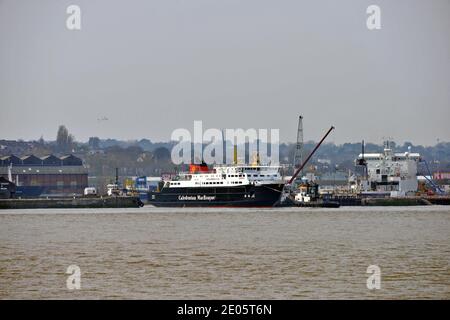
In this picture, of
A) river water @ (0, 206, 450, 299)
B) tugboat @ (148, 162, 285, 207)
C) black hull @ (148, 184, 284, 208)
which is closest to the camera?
river water @ (0, 206, 450, 299)

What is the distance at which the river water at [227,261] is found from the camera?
3353 cm

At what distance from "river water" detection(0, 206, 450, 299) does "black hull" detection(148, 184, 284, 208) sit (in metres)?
42.4

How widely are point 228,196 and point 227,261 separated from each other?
6975 cm

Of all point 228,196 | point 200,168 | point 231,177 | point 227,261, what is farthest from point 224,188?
point 227,261

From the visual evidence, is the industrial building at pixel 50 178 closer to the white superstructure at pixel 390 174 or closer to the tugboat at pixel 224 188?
the white superstructure at pixel 390 174

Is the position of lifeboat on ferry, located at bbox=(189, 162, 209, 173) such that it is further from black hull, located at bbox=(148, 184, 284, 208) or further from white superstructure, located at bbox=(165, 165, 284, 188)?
black hull, located at bbox=(148, 184, 284, 208)

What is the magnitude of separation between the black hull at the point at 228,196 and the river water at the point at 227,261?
42384 mm

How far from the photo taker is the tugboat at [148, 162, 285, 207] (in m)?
112

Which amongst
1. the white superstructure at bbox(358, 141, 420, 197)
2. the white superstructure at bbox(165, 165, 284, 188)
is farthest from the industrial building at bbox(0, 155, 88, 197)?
the white superstructure at bbox(165, 165, 284, 188)

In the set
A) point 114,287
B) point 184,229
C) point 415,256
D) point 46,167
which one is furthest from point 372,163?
point 114,287

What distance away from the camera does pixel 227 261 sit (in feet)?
140

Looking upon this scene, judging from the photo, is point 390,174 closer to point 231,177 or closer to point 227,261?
point 231,177
